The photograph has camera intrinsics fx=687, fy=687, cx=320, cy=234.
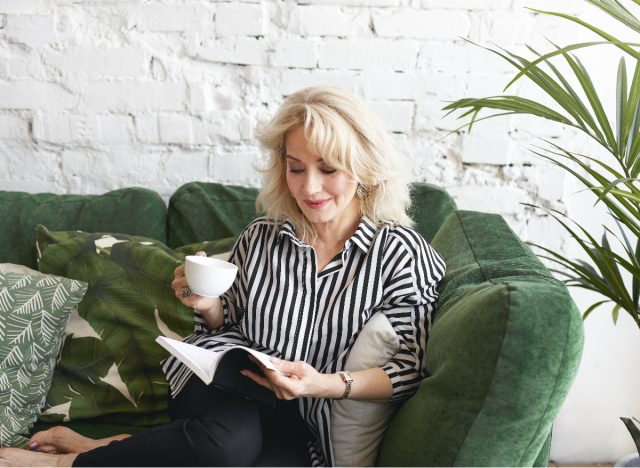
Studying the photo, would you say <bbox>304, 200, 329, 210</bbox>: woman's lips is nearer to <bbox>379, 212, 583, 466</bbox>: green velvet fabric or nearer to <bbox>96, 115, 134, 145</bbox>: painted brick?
<bbox>379, 212, 583, 466</bbox>: green velvet fabric

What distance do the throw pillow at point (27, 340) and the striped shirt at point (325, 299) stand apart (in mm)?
378

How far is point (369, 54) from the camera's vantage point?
2.12 metres

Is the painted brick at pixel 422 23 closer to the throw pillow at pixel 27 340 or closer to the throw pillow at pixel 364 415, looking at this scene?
the throw pillow at pixel 364 415

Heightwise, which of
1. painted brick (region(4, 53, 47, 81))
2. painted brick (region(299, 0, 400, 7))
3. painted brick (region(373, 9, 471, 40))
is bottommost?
painted brick (region(4, 53, 47, 81))

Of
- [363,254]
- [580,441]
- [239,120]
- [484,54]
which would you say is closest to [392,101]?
[484,54]

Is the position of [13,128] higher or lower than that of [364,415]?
higher

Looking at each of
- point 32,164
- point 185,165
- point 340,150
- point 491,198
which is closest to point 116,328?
point 185,165

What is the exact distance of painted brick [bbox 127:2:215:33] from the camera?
6.89 feet

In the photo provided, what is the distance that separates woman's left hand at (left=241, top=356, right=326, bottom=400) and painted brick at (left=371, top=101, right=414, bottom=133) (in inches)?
41.4

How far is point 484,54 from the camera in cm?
212

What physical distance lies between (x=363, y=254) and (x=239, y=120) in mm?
812

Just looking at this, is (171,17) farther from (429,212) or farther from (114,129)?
(429,212)

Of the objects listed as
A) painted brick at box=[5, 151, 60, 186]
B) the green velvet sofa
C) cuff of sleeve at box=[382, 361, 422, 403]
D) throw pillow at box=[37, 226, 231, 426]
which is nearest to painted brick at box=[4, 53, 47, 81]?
painted brick at box=[5, 151, 60, 186]

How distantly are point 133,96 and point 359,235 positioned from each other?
3.31 feet
